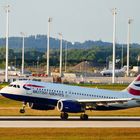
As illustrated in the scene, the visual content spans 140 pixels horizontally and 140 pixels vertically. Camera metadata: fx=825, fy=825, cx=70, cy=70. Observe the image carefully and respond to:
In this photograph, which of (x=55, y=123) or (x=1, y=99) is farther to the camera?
(x=1, y=99)

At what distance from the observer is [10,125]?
209 feet

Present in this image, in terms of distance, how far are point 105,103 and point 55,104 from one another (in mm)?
4549

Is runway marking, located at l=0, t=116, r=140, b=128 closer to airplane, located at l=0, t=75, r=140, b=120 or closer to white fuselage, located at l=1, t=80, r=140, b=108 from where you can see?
airplane, located at l=0, t=75, r=140, b=120

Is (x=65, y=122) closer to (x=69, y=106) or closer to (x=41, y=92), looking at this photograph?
(x=69, y=106)
